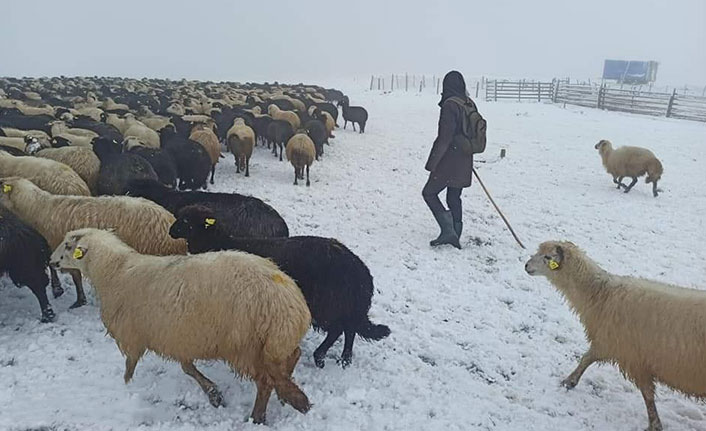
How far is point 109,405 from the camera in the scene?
12.1ft

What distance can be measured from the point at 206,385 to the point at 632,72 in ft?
218

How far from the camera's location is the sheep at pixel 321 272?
13.7 ft

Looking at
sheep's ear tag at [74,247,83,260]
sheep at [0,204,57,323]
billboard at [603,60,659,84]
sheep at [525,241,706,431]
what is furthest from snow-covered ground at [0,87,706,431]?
billboard at [603,60,659,84]

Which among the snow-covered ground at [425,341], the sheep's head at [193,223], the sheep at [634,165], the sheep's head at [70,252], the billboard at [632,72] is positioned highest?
the billboard at [632,72]

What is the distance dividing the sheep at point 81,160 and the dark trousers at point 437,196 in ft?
16.0

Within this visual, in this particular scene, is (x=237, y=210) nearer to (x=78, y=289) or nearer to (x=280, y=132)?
(x=78, y=289)

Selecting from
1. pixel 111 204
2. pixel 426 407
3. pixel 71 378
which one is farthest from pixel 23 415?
pixel 426 407

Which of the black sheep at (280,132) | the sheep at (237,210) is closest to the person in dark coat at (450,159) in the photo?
the sheep at (237,210)

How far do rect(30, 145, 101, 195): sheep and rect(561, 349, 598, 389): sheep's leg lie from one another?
6662 millimetres

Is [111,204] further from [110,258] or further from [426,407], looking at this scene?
[426,407]

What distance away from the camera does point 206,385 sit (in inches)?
150

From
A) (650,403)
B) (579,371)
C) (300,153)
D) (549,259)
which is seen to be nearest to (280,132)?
(300,153)

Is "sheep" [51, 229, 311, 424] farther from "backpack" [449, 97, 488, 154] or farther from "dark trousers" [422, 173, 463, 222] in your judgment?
"backpack" [449, 97, 488, 154]

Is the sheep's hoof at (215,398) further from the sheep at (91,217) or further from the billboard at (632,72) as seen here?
the billboard at (632,72)
